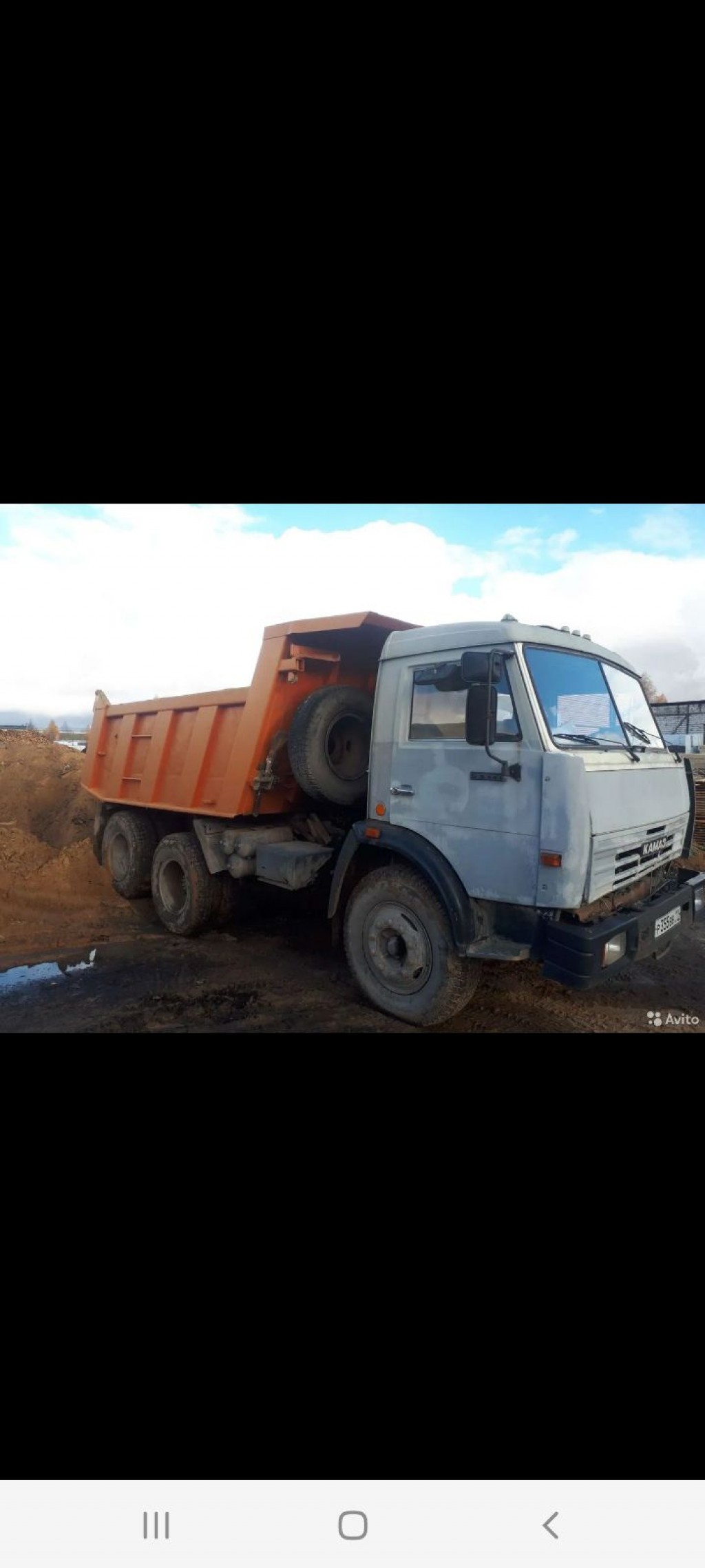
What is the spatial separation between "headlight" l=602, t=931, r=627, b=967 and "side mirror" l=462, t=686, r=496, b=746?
1.16 meters

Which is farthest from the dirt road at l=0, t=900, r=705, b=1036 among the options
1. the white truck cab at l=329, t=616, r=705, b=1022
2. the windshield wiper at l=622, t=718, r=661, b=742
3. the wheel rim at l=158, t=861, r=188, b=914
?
the windshield wiper at l=622, t=718, r=661, b=742

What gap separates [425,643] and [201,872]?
9.57 feet

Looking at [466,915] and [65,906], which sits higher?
[466,915]

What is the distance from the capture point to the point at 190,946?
5.45 metres

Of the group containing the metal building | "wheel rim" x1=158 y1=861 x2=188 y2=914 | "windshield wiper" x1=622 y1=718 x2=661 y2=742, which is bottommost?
"wheel rim" x1=158 y1=861 x2=188 y2=914

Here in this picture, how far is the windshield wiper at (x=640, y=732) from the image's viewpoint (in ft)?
13.1

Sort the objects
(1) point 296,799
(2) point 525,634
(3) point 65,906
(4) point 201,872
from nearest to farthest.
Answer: (2) point 525,634 < (1) point 296,799 < (4) point 201,872 < (3) point 65,906

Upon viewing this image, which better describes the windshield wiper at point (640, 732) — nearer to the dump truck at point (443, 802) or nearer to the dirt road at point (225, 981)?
the dump truck at point (443, 802)

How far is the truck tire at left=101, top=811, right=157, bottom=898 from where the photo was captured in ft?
20.8

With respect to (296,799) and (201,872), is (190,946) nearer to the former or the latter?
(201,872)

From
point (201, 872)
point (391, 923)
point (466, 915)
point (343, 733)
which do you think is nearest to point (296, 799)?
point (343, 733)

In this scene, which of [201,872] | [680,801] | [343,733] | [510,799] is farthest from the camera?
[201,872]

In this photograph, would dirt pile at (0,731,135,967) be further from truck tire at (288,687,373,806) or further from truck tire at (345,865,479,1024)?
truck tire at (345,865,479,1024)

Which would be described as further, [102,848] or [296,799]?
[102,848]
